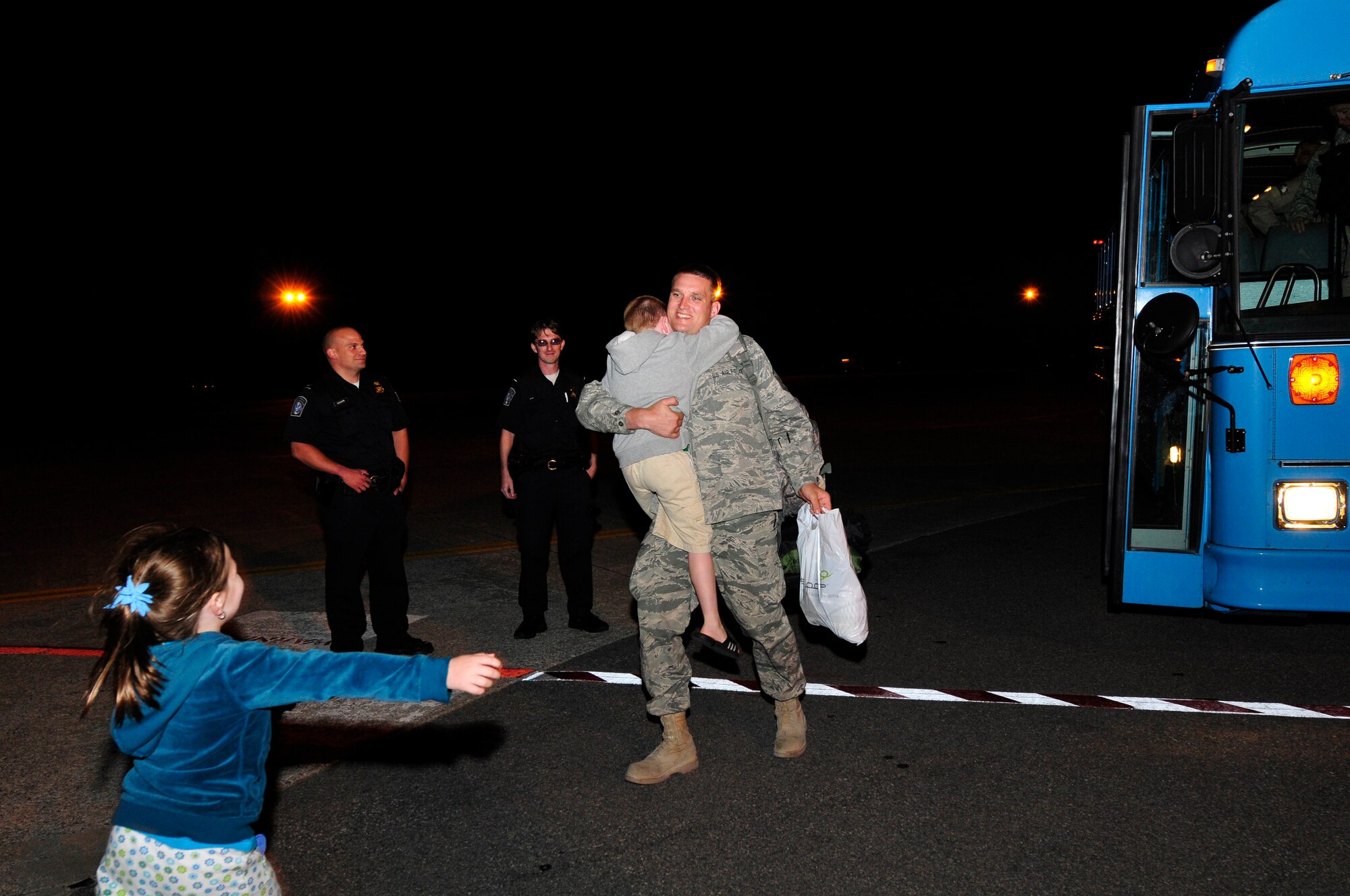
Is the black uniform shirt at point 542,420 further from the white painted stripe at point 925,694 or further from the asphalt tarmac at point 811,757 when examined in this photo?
the white painted stripe at point 925,694

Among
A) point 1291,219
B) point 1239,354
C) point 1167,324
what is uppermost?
point 1291,219

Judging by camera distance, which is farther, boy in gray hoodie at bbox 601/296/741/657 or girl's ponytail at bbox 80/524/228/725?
boy in gray hoodie at bbox 601/296/741/657

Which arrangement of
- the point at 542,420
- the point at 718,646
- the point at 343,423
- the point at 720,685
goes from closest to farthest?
the point at 718,646
the point at 720,685
the point at 343,423
the point at 542,420

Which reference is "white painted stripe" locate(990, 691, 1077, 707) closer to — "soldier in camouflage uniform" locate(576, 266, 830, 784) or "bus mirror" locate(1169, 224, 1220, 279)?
"soldier in camouflage uniform" locate(576, 266, 830, 784)

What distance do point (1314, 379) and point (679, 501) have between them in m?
3.01

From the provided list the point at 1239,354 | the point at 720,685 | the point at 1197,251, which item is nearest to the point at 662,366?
the point at 720,685

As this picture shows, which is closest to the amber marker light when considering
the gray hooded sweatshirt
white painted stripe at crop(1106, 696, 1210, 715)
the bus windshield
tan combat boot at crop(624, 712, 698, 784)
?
the bus windshield

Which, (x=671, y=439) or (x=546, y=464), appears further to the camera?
(x=546, y=464)

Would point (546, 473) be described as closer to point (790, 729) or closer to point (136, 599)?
point (790, 729)

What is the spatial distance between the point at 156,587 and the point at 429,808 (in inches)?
74.2

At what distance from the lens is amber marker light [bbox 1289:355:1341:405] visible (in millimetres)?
4488

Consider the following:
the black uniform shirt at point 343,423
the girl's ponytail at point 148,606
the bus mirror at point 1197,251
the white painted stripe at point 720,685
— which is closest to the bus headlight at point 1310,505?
the bus mirror at point 1197,251

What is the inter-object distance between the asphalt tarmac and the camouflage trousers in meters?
0.41

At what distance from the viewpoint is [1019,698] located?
15.7 feet
